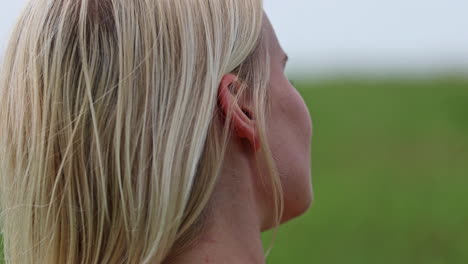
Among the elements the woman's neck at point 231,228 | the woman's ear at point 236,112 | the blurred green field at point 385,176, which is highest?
the woman's ear at point 236,112

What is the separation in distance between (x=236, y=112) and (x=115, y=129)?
32 cm

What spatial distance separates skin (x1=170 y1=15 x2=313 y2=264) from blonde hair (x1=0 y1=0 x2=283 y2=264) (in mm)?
45

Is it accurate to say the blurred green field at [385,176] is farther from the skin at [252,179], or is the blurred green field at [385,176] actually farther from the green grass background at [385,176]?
the skin at [252,179]

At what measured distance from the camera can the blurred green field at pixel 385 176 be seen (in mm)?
Answer: 11445

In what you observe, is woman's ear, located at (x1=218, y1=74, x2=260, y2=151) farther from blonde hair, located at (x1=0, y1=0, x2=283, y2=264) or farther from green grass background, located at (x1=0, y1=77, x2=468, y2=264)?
green grass background, located at (x1=0, y1=77, x2=468, y2=264)

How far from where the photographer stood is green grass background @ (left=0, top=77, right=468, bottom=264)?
1145 centimetres

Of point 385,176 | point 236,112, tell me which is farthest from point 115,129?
point 385,176

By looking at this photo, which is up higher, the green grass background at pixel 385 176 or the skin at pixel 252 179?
the skin at pixel 252 179

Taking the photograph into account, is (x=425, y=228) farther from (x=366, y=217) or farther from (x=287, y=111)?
(x=287, y=111)

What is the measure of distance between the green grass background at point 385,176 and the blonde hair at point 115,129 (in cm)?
746

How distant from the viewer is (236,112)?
8.40 feet

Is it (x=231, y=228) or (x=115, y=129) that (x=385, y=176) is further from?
(x=115, y=129)

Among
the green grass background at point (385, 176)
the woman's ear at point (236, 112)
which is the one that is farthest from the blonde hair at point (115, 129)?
the green grass background at point (385, 176)

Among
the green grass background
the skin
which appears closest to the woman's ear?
the skin
